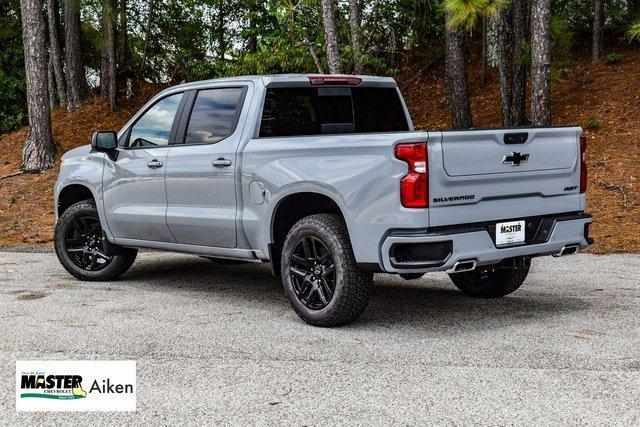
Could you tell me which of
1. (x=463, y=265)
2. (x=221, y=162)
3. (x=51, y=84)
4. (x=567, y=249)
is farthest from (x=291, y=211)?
(x=51, y=84)

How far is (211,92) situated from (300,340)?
2674mm

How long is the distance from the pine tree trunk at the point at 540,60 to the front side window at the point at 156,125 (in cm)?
871

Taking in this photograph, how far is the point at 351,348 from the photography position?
18.2ft

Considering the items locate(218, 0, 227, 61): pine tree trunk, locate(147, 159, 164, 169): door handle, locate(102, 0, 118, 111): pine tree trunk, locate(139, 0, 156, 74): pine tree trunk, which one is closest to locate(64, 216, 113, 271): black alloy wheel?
locate(147, 159, 164, 169): door handle

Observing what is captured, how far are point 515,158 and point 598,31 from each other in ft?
50.5

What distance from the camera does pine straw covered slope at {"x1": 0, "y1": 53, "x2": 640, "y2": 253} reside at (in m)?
11.9

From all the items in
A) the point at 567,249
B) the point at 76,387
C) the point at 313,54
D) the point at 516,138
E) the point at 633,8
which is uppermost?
the point at 633,8

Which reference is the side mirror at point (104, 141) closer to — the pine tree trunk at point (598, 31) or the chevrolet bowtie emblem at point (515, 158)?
the chevrolet bowtie emblem at point (515, 158)

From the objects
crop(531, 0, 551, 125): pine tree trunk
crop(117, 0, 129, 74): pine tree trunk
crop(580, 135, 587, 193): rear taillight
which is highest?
crop(117, 0, 129, 74): pine tree trunk

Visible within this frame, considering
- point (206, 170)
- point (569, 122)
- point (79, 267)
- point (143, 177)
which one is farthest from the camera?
point (569, 122)

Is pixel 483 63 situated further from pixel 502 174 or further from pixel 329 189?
pixel 329 189

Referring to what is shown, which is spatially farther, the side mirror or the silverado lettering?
the side mirror

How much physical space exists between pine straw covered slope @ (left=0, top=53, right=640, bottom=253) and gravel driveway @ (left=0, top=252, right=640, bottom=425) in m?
3.54

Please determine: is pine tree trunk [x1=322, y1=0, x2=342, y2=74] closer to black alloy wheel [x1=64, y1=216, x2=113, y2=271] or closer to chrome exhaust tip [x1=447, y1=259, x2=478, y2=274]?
black alloy wheel [x1=64, y1=216, x2=113, y2=271]
